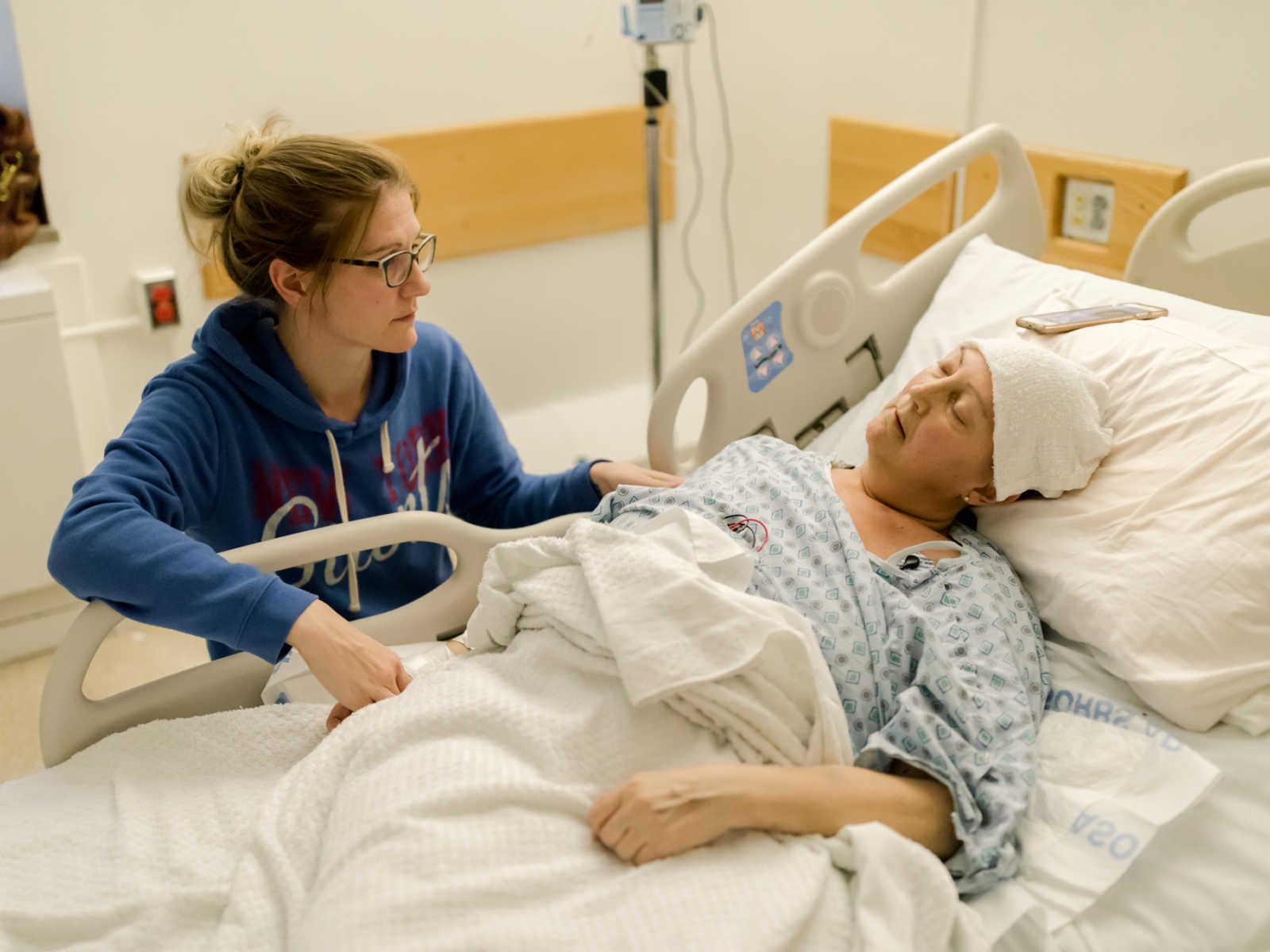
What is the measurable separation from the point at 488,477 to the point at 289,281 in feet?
1.66

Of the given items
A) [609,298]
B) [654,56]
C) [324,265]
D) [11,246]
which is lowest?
[609,298]

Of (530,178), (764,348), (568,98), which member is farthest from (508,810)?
(568,98)

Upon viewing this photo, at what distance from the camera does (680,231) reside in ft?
11.8

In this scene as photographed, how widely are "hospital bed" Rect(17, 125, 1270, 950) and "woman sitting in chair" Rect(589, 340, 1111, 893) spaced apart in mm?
133

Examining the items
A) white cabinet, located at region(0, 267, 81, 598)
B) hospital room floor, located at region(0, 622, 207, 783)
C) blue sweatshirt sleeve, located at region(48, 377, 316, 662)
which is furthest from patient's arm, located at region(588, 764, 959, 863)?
white cabinet, located at region(0, 267, 81, 598)

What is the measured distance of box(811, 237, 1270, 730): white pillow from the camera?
1315 mm

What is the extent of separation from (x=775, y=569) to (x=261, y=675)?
2.30 ft

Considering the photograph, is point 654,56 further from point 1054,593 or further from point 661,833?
point 661,833

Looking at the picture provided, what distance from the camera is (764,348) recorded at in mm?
1909

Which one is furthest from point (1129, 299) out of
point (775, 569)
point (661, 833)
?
point (661, 833)

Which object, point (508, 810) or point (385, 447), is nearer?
point (508, 810)

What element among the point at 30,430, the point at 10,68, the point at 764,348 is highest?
the point at 10,68

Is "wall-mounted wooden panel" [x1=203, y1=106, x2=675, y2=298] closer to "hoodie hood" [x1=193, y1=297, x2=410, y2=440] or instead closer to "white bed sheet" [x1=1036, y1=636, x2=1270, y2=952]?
"hoodie hood" [x1=193, y1=297, x2=410, y2=440]

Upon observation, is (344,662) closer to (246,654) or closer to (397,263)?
(246,654)
